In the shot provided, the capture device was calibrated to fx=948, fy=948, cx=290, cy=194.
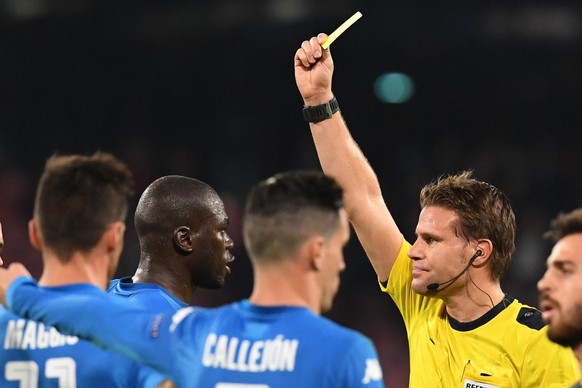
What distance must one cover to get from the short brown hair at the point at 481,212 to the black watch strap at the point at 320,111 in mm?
680

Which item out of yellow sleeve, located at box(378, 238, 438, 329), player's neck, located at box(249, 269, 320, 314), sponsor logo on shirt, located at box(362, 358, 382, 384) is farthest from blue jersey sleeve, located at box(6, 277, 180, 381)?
yellow sleeve, located at box(378, 238, 438, 329)

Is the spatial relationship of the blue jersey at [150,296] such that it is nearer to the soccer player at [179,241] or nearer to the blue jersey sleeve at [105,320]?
the soccer player at [179,241]

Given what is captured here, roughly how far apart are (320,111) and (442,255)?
919 millimetres

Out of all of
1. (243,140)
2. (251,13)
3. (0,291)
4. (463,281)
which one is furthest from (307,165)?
(0,291)

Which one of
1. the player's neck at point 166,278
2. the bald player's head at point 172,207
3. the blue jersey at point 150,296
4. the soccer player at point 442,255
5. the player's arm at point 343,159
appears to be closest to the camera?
the blue jersey at point 150,296

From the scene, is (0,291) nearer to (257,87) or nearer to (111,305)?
(111,305)

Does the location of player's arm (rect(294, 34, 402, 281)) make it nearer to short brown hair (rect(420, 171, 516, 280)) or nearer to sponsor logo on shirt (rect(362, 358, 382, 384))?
short brown hair (rect(420, 171, 516, 280))

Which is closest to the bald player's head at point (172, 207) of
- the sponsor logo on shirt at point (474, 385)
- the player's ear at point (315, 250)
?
the sponsor logo on shirt at point (474, 385)

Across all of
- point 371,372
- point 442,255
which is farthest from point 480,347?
point 371,372

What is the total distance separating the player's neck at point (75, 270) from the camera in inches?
124

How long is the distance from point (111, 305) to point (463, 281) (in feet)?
6.96

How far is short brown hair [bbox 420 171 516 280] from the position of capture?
A: 15.3 feet

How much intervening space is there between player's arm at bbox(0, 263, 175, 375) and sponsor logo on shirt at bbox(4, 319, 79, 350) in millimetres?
86

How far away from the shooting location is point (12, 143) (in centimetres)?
1218
